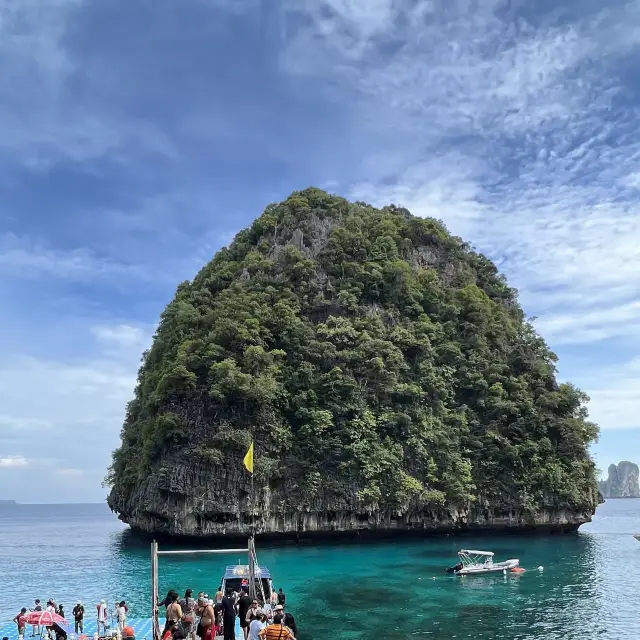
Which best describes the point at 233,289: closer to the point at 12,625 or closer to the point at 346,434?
the point at 346,434

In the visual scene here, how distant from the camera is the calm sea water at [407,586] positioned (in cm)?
2145

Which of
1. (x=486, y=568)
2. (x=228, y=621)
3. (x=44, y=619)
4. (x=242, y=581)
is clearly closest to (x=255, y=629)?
(x=228, y=621)

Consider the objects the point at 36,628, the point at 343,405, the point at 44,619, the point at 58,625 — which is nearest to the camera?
the point at 58,625

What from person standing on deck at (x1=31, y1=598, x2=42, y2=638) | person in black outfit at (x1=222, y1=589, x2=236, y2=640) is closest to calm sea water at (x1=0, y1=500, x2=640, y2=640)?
person standing on deck at (x1=31, y1=598, x2=42, y2=638)

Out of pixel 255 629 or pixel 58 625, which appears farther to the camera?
pixel 58 625

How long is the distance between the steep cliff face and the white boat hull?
12334 mm

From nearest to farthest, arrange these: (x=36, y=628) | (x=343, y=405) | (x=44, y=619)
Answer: (x=44, y=619) < (x=36, y=628) < (x=343, y=405)

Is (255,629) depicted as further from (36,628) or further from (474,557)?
(474,557)

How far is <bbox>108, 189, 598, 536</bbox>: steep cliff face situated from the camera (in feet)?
146

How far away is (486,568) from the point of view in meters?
32.3

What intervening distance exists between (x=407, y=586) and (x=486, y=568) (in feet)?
19.1

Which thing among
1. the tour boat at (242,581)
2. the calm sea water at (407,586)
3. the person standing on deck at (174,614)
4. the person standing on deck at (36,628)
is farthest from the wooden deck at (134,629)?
the person standing on deck at (174,614)

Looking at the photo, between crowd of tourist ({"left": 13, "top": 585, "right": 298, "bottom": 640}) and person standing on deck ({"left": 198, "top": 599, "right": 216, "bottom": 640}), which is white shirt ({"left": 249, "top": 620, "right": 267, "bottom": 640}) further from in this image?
person standing on deck ({"left": 198, "top": 599, "right": 216, "bottom": 640})

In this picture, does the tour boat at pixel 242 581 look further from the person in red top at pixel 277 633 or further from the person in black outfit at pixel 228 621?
the person in red top at pixel 277 633
